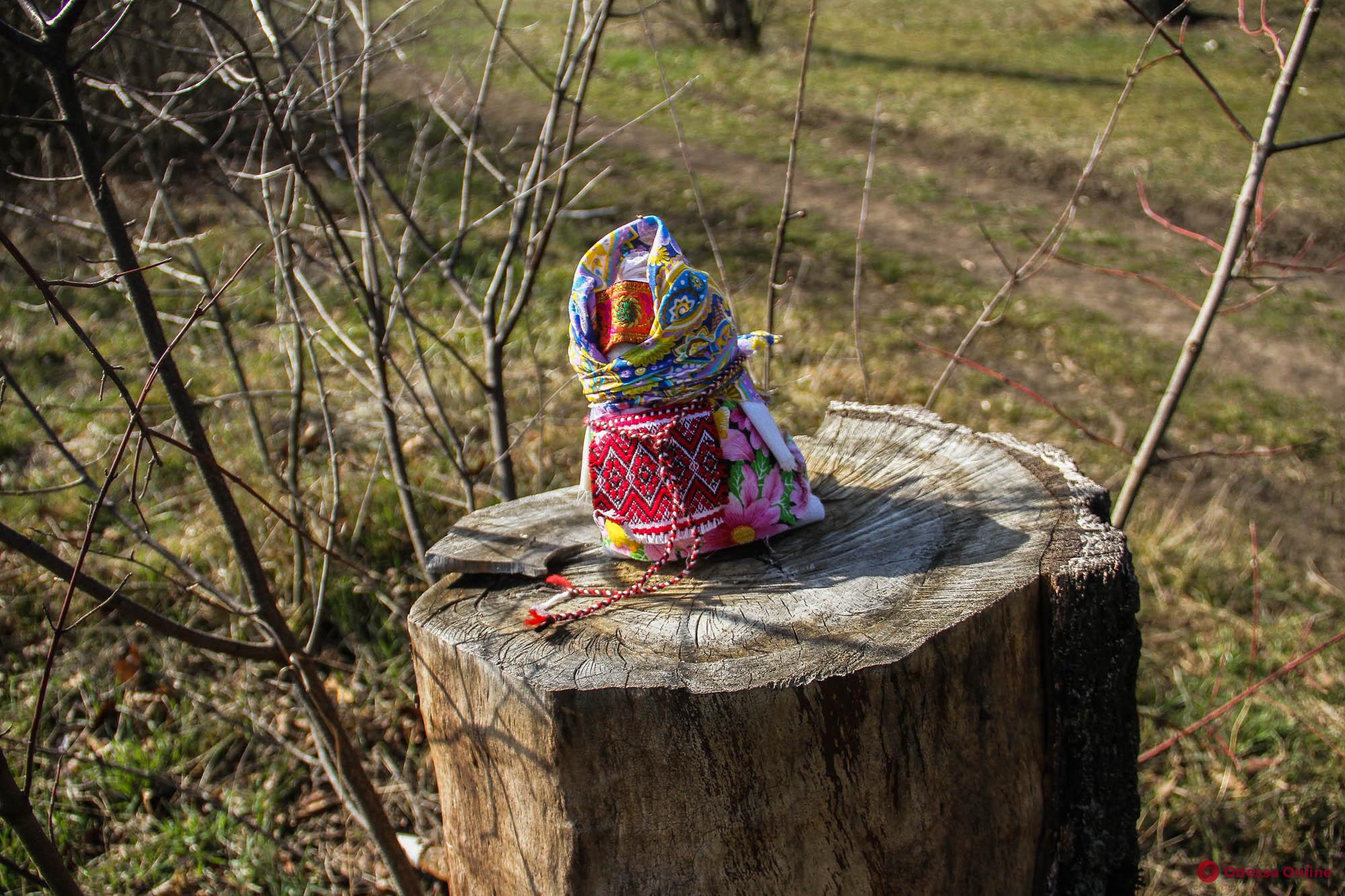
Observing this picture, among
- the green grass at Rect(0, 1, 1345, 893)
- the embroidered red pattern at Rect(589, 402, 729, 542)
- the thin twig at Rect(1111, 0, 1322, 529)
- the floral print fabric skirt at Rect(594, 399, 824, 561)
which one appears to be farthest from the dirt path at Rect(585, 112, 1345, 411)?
the embroidered red pattern at Rect(589, 402, 729, 542)

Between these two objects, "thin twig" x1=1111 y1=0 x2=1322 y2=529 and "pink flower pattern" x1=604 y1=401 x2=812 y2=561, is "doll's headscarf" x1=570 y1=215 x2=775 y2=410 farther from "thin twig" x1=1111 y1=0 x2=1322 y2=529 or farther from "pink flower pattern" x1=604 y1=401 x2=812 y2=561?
"thin twig" x1=1111 y1=0 x2=1322 y2=529

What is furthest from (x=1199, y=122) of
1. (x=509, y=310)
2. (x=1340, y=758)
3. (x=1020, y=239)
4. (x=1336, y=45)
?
(x=509, y=310)

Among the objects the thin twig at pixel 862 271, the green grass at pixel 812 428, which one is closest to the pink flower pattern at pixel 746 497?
the thin twig at pixel 862 271

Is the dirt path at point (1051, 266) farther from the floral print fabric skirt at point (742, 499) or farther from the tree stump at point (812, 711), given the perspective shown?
the floral print fabric skirt at point (742, 499)

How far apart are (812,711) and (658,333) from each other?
0.72 metres

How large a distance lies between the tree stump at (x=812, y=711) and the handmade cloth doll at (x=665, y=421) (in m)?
0.09

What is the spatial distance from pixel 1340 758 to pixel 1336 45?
7.97 meters

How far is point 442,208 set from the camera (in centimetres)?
618

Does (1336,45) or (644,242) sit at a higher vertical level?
(1336,45)

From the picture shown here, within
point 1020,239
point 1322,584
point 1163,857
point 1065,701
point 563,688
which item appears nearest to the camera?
point 563,688

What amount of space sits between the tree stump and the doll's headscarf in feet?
1.29

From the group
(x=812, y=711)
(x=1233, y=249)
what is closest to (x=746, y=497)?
(x=812, y=711)

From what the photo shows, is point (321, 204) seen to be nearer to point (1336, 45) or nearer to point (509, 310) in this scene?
point (509, 310)

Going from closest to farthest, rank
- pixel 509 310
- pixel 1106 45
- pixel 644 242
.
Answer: pixel 644 242 < pixel 509 310 < pixel 1106 45
